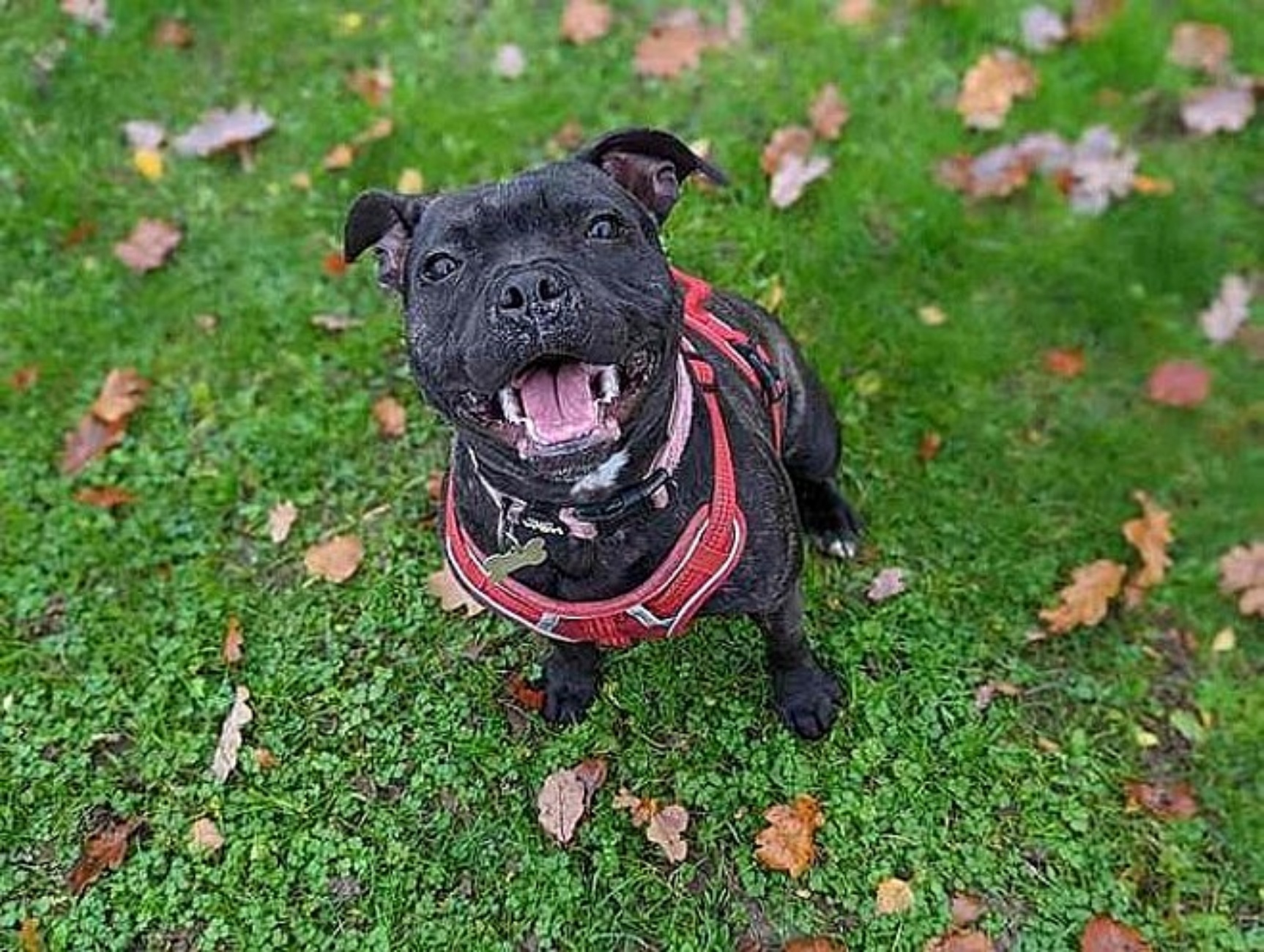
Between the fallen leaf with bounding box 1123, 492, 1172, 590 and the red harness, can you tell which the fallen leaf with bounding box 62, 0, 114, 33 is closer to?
the red harness

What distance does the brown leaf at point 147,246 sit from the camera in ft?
17.7

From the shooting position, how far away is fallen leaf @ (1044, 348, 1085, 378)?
16.7ft

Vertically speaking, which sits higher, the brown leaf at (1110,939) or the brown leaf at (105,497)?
the brown leaf at (105,497)

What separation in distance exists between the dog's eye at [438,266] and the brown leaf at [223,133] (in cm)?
282

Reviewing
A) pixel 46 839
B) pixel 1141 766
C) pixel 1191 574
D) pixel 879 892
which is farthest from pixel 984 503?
pixel 46 839

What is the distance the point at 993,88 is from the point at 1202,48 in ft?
2.96

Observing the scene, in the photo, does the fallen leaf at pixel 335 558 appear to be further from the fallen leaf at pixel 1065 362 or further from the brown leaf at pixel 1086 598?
the fallen leaf at pixel 1065 362

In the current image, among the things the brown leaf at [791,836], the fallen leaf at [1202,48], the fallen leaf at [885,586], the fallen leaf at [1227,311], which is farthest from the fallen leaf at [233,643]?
the fallen leaf at [1202,48]

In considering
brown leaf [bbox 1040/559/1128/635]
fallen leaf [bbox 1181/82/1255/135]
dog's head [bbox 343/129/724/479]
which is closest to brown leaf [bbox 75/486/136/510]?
dog's head [bbox 343/129/724/479]

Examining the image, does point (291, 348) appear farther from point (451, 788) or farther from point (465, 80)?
point (451, 788)

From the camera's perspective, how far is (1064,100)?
5621 mm

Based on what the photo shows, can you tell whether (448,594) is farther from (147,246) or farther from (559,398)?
(147,246)

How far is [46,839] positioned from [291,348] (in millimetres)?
1917

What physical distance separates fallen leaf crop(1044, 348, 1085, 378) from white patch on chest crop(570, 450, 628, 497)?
8.13ft
